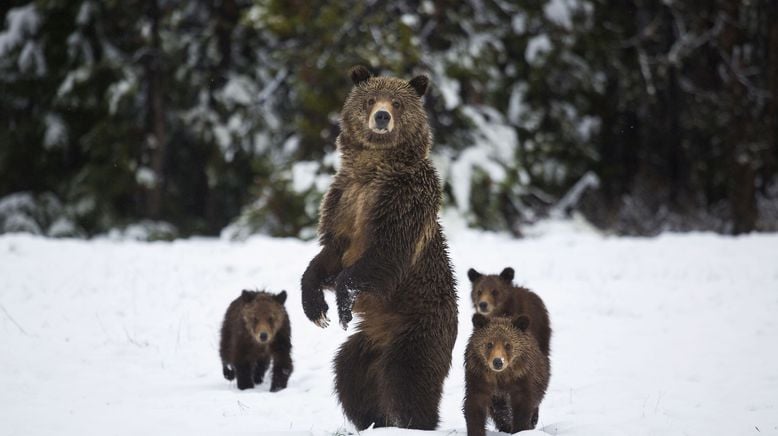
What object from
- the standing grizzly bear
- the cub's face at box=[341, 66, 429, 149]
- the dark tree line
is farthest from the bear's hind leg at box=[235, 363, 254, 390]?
the dark tree line

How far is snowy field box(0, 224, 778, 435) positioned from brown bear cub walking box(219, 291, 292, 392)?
0.23 meters

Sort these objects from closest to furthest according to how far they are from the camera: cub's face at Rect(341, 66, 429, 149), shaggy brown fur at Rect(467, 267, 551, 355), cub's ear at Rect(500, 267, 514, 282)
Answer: cub's face at Rect(341, 66, 429, 149)
shaggy brown fur at Rect(467, 267, 551, 355)
cub's ear at Rect(500, 267, 514, 282)

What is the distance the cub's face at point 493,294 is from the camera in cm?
700

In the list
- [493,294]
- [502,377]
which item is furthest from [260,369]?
[502,377]

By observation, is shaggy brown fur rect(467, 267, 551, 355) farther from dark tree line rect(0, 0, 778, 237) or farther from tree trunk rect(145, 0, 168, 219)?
tree trunk rect(145, 0, 168, 219)

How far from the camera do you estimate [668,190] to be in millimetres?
22453

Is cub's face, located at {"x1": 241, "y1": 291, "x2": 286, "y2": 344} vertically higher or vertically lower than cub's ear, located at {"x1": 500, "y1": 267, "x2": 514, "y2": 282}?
lower

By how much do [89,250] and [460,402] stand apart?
308 inches

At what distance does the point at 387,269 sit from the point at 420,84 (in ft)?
4.75

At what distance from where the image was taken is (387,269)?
523 centimetres

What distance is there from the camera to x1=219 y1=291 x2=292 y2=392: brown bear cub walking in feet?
24.0

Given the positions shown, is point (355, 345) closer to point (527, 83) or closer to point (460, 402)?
point (460, 402)

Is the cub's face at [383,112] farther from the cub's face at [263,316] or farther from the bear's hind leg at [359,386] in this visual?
the cub's face at [263,316]

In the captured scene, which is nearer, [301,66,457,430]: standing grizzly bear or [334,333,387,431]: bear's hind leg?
[301,66,457,430]: standing grizzly bear
